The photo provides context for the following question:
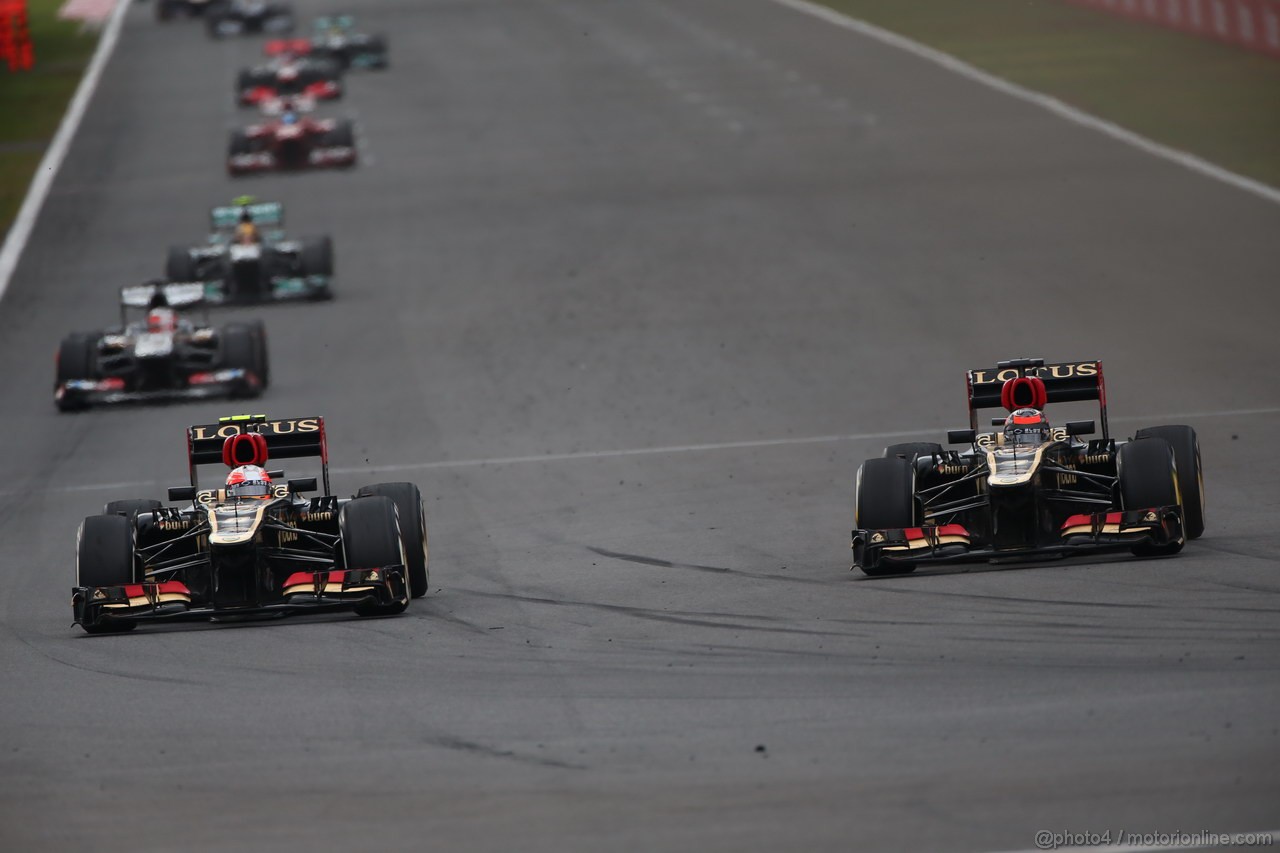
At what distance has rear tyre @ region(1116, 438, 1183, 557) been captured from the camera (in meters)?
15.3

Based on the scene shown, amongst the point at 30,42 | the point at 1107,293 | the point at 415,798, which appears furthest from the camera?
the point at 30,42

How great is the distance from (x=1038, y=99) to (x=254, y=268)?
2047 centimetres

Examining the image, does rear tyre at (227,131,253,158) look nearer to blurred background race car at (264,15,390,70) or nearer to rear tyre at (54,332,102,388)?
blurred background race car at (264,15,390,70)

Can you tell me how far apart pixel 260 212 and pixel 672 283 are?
6070 mm

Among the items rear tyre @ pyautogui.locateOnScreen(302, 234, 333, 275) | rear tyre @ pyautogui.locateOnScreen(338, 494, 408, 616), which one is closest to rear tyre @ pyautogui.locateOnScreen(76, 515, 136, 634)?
rear tyre @ pyautogui.locateOnScreen(338, 494, 408, 616)

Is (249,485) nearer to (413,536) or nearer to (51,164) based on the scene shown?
(413,536)

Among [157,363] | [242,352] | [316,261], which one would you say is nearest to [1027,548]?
[242,352]

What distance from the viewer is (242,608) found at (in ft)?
50.3

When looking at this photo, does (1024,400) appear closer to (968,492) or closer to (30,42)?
(968,492)

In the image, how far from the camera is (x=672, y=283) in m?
33.3

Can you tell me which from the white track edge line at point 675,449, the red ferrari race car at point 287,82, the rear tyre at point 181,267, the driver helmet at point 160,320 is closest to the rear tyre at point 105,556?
the white track edge line at point 675,449

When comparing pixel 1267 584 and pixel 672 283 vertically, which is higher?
pixel 1267 584

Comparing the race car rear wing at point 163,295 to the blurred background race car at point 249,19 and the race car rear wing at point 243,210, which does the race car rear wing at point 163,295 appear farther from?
the blurred background race car at point 249,19

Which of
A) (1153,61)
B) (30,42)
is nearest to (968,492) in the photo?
(1153,61)
